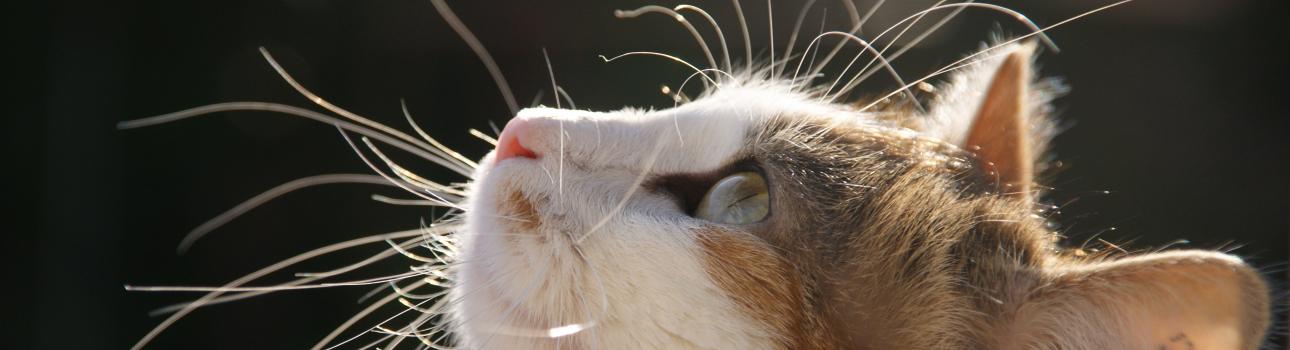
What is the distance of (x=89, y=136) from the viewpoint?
3.89 m

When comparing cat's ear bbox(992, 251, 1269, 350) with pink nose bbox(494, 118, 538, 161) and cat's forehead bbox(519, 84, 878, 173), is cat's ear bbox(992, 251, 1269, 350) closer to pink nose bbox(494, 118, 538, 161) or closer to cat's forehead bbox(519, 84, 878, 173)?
cat's forehead bbox(519, 84, 878, 173)

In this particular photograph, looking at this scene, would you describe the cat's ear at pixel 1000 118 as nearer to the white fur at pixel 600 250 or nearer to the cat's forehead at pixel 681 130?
the cat's forehead at pixel 681 130

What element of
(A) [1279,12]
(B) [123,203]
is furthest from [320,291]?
(A) [1279,12]

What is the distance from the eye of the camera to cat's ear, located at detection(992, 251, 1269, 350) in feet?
3.43

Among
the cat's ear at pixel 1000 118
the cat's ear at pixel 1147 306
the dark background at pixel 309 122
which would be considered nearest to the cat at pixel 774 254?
the cat's ear at pixel 1147 306

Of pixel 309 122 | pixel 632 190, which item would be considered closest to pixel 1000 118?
pixel 632 190

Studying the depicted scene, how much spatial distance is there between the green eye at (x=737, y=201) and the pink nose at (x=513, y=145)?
0.24 m

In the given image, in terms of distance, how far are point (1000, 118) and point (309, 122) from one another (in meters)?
3.00

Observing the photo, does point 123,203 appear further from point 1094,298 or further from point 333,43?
point 1094,298

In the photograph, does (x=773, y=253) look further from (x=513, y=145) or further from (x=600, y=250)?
(x=513, y=145)

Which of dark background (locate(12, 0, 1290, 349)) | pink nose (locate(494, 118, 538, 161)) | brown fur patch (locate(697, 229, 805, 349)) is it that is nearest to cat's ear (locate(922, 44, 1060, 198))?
brown fur patch (locate(697, 229, 805, 349))

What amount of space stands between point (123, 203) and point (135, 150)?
0.68ft

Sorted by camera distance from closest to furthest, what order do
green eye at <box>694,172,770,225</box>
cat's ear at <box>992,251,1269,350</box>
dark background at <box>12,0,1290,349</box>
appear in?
1. cat's ear at <box>992,251,1269,350</box>
2. green eye at <box>694,172,770,225</box>
3. dark background at <box>12,0,1290,349</box>

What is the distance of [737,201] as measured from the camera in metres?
1.32
